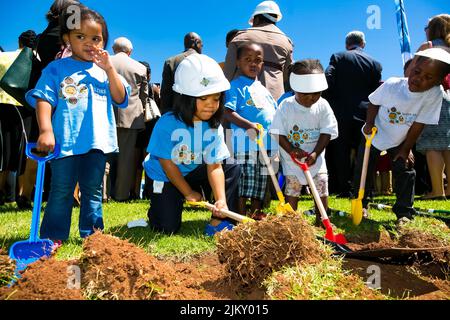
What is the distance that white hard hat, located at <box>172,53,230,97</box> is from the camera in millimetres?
3359

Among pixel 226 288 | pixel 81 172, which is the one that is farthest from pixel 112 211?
pixel 226 288

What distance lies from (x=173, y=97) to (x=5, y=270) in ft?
11.0

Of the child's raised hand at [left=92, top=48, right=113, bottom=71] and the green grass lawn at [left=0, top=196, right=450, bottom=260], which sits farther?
the child's raised hand at [left=92, top=48, right=113, bottom=71]

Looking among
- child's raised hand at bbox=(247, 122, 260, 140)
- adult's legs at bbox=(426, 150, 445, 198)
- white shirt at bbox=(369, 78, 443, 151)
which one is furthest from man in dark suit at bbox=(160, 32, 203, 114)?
adult's legs at bbox=(426, 150, 445, 198)

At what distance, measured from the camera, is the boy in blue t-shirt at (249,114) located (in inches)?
176

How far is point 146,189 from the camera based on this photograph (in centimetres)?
715

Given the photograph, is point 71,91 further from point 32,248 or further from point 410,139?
point 410,139

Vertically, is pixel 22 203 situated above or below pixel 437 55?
below

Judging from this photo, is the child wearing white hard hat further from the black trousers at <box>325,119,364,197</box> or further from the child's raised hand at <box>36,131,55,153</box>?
the black trousers at <box>325,119,364,197</box>

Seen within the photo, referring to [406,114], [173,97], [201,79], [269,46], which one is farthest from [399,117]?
[173,97]

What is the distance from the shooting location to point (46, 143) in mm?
2938

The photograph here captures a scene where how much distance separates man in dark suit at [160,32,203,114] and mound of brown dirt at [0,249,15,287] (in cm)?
371
